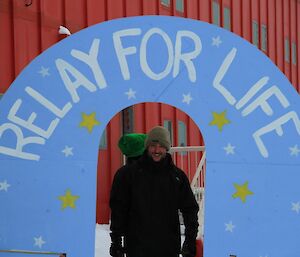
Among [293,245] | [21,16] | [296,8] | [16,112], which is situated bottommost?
[293,245]

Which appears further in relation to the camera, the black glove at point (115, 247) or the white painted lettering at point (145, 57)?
the white painted lettering at point (145, 57)

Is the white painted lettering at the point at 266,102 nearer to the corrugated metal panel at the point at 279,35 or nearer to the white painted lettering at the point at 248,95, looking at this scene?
the white painted lettering at the point at 248,95

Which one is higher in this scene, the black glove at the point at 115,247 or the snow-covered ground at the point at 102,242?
the black glove at the point at 115,247

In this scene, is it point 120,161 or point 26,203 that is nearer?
point 26,203

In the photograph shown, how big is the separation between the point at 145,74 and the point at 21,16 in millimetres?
3642

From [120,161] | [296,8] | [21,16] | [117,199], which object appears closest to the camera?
[117,199]

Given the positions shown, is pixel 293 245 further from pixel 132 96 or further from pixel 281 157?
pixel 132 96

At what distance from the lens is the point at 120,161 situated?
26.0 ft

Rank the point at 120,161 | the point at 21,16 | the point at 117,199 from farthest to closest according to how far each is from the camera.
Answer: the point at 120,161
the point at 21,16
the point at 117,199

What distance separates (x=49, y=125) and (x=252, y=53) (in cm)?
136

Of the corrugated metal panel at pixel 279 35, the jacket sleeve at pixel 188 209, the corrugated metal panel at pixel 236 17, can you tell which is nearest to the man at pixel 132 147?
the jacket sleeve at pixel 188 209

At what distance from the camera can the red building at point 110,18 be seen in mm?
6332

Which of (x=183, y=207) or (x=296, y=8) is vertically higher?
(x=296, y=8)

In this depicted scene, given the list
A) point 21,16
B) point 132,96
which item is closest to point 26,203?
point 132,96
